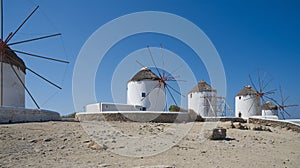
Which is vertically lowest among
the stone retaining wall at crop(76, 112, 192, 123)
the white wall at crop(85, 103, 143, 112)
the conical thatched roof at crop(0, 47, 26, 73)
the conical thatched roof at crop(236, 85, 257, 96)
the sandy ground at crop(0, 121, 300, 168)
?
the sandy ground at crop(0, 121, 300, 168)

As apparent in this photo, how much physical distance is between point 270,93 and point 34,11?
3000cm

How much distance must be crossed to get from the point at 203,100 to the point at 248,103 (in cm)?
743

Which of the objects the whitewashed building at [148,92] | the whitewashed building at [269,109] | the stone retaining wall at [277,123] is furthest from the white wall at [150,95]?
the whitewashed building at [269,109]

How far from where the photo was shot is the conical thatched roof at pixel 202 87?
1161 inches

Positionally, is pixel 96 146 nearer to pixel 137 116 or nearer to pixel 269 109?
pixel 137 116

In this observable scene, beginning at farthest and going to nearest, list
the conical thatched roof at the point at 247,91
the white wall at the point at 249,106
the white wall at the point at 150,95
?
the conical thatched roof at the point at 247,91 < the white wall at the point at 249,106 < the white wall at the point at 150,95

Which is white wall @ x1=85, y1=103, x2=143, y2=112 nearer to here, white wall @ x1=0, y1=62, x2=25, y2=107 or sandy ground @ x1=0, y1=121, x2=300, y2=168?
white wall @ x1=0, y1=62, x2=25, y2=107

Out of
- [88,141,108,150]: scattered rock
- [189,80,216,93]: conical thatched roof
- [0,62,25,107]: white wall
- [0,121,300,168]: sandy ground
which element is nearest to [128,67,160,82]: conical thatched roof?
[189,80,216,93]: conical thatched roof

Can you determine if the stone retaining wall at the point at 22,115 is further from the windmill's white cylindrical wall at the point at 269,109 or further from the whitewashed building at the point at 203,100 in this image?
the windmill's white cylindrical wall at the point at 269,109

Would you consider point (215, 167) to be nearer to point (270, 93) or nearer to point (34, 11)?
point (34, 11)

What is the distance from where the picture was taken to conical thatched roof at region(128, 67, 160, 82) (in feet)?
81.0

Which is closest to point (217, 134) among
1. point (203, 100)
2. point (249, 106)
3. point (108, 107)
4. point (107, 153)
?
point (107, 153)

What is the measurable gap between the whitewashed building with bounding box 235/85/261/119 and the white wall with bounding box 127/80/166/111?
537 inches

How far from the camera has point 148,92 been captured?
24.5m
